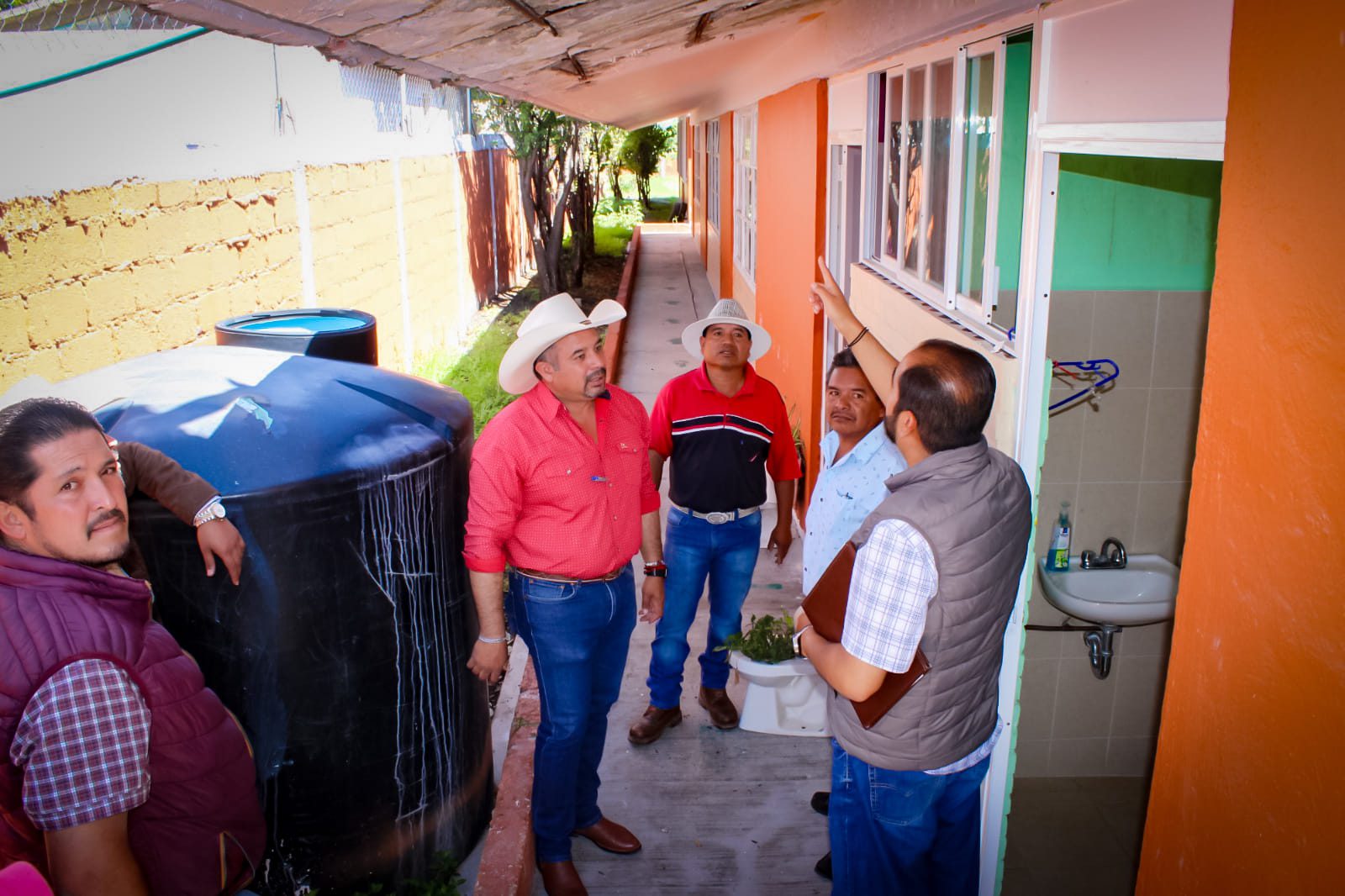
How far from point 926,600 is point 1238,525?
28.5 inches

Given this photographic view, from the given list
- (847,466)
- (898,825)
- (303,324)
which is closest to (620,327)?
(303,324)

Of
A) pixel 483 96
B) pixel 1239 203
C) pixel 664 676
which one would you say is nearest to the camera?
pixel 1239 203

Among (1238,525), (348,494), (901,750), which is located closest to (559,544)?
(348,494)

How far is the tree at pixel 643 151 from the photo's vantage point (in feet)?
122

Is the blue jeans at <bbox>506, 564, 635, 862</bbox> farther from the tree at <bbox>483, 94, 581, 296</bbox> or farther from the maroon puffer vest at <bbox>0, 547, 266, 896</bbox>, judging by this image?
the tree at <bbox>483, 94, 581, 296</bbox>

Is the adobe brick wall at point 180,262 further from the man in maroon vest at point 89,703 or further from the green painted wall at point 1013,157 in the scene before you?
the green painted wall at point 1013,157

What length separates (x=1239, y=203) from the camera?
179 centimetres

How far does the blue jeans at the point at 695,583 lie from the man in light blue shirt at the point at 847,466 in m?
0.72

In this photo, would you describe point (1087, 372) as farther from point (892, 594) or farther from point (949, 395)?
point (892, 594)

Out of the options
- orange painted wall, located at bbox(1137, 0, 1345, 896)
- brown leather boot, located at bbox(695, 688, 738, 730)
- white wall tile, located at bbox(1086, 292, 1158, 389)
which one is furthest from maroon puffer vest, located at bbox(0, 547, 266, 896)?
white wall tile, located at bbox(1086, 292, 1158, 389)

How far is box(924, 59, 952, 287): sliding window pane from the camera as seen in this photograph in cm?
393

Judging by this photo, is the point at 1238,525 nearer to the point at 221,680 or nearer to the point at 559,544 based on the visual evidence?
the point at 559,544

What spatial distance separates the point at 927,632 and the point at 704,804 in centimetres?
220

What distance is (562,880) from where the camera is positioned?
12.0 feet
